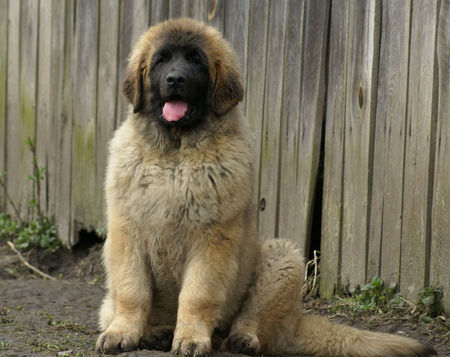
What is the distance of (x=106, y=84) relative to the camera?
7.71 m

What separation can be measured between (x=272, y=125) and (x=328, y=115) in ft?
1.70

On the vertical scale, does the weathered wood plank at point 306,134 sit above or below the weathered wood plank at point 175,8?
below

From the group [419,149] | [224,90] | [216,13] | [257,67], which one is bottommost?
[419,149]

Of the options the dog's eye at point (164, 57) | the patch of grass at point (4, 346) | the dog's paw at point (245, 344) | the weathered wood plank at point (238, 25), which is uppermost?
the weathered wood plank at point (238, 25)

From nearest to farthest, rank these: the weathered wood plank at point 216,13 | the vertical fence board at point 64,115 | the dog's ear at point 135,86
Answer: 1. the dog's ear at point 135,86
2. the weathered wood plank at point 216,13
3. the vertical fence board at point 64,115

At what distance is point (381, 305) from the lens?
575 centimetres

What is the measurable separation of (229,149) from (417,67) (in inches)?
58.5

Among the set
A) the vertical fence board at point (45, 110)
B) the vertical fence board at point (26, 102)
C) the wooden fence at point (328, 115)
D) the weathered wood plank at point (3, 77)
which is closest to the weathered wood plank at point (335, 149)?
the wooden fence at point (328, 115)

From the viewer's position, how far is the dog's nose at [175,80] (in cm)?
471

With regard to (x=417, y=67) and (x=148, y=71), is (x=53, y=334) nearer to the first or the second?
(x=148, y=71)

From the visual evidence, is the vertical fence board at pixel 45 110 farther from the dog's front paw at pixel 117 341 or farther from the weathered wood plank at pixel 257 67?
the dog's front paw at pixel 117 341

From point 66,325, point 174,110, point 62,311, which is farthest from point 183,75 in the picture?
point 62,311

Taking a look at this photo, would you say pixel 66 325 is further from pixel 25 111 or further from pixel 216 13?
pixel 25 111

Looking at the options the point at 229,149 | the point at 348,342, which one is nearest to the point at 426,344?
the point at 348,342
